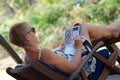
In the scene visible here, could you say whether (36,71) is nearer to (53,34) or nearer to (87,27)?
(87,27)

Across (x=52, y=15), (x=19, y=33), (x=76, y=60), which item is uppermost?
(x=19, y=33)

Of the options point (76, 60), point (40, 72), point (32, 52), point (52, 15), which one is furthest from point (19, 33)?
point (52, 15)

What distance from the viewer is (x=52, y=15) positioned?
680cm

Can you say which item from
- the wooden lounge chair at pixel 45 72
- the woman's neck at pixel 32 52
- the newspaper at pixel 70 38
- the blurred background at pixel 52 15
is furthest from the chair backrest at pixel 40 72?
the blurred background at pixel 52 15

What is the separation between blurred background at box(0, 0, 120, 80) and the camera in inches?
235

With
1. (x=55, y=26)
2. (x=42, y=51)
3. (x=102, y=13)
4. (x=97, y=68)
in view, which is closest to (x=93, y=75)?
(x=97, y=68)

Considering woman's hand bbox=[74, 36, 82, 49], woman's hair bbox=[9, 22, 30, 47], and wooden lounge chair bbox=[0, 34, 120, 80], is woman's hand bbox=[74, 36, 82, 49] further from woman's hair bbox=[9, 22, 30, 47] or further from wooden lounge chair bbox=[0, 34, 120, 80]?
woman's hair bbox=[9, 22, 30, 47]

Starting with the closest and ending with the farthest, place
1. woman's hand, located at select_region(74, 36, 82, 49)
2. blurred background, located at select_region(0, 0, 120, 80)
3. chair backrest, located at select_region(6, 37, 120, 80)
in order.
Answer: chair backrest, located at select_region(6, 37, 120, 80)
woman's hand, located at select_region(74, 36, 82, 49)
blurred background, located at select_region(0, 0, 120, 80)

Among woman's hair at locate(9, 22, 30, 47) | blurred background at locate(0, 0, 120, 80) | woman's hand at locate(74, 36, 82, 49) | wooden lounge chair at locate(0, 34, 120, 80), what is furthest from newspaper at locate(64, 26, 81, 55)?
blurred background at locate(0, 0, 120, 80)

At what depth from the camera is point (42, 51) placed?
84.6 inches

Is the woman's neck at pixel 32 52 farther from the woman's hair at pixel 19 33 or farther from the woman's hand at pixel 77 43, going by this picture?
the woman's hand at pixel 77 43

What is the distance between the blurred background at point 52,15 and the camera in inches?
235

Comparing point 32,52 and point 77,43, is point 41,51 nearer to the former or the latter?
point 32,52

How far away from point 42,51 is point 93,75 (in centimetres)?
47
